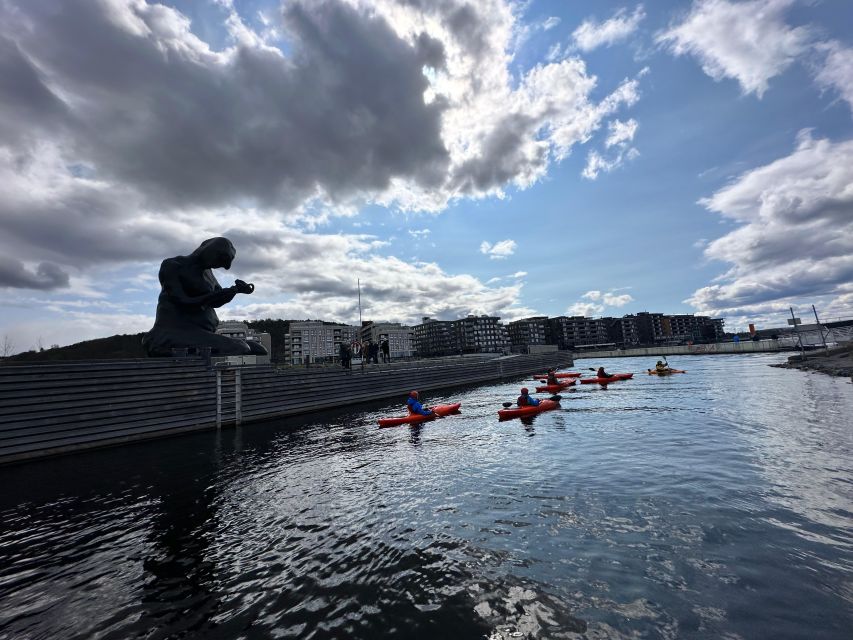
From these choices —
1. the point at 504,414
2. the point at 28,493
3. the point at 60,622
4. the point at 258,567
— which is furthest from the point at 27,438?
the point at 504,414

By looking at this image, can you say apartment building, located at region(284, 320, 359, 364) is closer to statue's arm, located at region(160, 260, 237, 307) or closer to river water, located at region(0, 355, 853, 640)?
statue's arm, located at region(160, 260, 237, 307)

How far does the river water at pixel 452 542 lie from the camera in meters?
5.24

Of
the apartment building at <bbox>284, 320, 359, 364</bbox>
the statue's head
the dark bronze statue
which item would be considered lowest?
the dark bronze statue

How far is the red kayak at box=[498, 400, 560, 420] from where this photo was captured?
2178cm

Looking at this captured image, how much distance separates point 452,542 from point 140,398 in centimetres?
2163

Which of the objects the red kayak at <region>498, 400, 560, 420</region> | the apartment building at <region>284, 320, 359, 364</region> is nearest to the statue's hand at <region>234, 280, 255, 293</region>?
the red kayak at <region>498, 400, 560, 420</region>

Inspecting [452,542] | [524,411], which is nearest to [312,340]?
[524,411]

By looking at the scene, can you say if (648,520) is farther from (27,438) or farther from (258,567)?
(27,438)

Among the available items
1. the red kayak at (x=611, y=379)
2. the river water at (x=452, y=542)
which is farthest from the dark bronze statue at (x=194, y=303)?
the red kayak at (x=611, y=379)

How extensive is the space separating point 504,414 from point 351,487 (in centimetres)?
1281

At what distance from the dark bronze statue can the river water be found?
1175 centimetres

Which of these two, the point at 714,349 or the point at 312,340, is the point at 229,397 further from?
the point at 312,340

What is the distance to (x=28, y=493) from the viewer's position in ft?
40.2

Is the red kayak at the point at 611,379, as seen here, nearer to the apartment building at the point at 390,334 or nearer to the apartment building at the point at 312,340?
the apartment building at the point at 312,340
